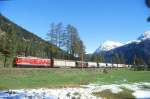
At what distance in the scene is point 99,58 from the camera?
6614 inches

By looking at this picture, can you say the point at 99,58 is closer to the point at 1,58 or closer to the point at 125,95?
the point at 1,58

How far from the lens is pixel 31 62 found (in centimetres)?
7044

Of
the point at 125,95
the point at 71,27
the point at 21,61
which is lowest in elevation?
the point at 125,95

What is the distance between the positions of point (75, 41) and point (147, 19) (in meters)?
104

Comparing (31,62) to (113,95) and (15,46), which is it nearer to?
(15,46)

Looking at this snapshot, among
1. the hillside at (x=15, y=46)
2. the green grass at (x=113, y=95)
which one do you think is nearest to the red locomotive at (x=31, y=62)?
the hillside at (x=15, y=46)

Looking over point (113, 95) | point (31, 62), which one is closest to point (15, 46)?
point (31, 62)

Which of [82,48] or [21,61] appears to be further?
[82,48]

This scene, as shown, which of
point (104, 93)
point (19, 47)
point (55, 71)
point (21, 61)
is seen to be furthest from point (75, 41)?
point (104, 93)

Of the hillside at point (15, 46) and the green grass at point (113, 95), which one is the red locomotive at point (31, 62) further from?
the green grass at point (113, 95)

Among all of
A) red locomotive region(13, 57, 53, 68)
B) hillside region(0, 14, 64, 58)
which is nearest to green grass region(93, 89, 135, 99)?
red locomotive region(13, 57, 53, 68)

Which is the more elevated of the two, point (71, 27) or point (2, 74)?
point (71, 27)

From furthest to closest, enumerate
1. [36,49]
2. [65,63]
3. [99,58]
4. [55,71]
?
[99,58] < [36,49] < [65,63] < [55,71]

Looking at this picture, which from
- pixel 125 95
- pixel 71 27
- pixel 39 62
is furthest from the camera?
pixel 71 27
